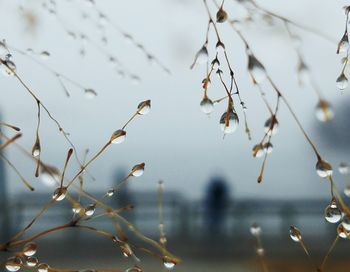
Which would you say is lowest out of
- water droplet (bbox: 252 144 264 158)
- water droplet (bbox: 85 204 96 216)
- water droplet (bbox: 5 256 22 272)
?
water droplet (bbox: 5 256 22 272)

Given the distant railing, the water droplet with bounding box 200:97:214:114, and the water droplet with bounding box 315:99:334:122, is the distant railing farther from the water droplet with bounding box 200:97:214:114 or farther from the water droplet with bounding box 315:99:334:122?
the water droplet with bounding box 315:99:334:122

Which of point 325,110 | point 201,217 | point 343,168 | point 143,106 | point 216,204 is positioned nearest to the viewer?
point 325,110

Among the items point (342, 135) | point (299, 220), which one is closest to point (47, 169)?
point (299, 220)

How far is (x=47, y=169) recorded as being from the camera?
0.47 m

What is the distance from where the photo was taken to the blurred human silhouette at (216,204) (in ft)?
20.9

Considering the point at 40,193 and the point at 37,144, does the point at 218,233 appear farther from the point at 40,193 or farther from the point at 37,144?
the point at 37,144

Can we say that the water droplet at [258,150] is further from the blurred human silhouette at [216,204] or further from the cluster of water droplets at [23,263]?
the blurred human silhouette at [216,204]

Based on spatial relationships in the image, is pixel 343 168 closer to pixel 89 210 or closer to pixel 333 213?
pixel 333 213

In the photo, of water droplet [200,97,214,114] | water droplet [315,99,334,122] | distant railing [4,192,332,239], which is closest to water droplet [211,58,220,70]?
water droplet [200,97,214,114]

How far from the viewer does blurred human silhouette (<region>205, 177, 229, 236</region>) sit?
6.36 meters

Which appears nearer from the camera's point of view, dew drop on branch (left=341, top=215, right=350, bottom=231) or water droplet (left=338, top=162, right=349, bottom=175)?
dew drop on branch (left=341, top=215, right=350, bottom=231)

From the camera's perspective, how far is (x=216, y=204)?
21.3ft

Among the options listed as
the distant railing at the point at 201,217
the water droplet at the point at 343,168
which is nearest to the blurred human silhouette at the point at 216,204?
the distant railing at the point at 201,217

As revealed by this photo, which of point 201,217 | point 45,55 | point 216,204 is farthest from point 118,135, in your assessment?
point 201,217
